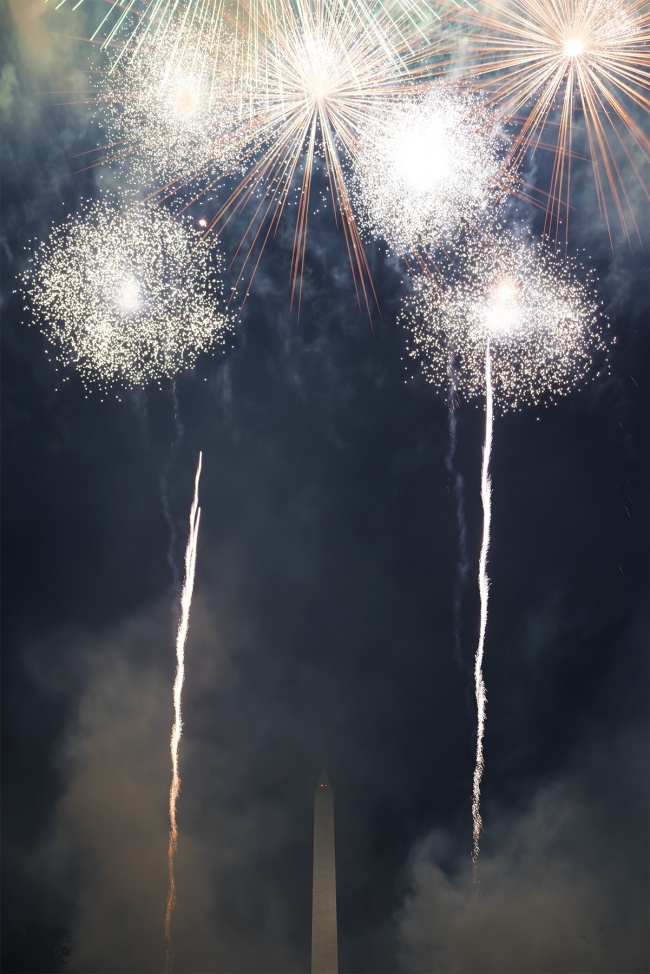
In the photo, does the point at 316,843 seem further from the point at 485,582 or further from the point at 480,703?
the point at 485,582

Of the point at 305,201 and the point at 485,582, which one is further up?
the point at 305,201

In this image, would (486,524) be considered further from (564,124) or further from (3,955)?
(3,955)

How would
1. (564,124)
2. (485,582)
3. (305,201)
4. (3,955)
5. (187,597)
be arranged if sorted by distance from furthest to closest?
1. (3,955)
2. (187,597)
3. (485,582)
4. (305,201)
5. (564,124)

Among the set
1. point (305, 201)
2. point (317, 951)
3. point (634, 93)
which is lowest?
point (317, 951)

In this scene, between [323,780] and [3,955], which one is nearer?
[323,780]

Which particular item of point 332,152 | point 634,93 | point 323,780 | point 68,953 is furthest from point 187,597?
point 68,953

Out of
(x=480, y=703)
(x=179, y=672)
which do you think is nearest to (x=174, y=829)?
(x=179, y=672)

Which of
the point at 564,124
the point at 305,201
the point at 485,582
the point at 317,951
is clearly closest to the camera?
the point at 564,124
